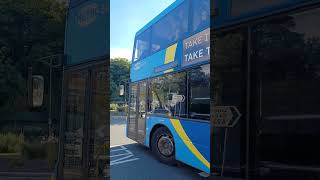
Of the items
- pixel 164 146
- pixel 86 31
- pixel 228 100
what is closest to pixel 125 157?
pixel 164 146

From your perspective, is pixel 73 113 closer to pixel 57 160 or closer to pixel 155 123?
pixel 57 160

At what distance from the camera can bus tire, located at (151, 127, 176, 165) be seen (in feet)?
4.05

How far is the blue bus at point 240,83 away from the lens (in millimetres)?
1082

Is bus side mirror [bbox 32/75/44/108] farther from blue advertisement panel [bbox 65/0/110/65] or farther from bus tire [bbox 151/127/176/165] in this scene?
bus tire [bbox 151/127/176/165]

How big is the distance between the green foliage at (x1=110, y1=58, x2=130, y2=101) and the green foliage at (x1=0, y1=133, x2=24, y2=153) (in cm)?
49

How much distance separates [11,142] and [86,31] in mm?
560

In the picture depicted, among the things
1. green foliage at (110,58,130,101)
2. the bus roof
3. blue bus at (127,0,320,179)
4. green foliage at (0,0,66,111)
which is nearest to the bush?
green foliage at (110,58,130,101)

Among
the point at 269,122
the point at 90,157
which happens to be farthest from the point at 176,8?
the point at 90,157

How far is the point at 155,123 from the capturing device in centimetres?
132

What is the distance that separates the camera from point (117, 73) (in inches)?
48.4

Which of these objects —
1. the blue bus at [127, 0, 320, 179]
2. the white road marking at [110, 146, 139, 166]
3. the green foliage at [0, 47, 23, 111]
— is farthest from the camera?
the green foliage at [0, 47, 23, 111]

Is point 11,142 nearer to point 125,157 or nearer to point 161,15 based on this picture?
point 125,157

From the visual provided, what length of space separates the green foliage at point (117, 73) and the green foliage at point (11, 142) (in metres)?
0.49

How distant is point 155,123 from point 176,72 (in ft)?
0.72
